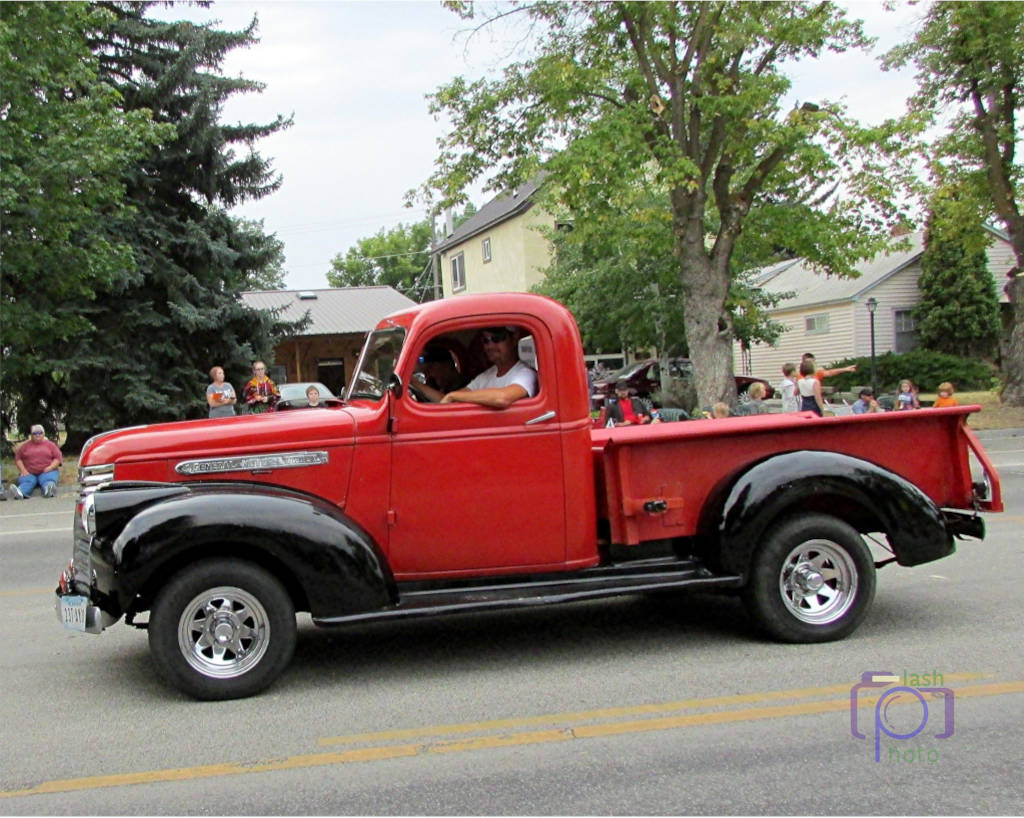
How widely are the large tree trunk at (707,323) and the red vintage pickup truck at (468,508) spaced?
46.1ft

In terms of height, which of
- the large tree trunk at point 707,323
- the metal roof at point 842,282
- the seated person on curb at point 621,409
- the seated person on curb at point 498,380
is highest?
the metal roof at point 842,282

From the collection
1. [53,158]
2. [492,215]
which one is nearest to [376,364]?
[53,158]

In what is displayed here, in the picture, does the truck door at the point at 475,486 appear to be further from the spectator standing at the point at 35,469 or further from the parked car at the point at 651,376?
the parked car at the point at 651,376

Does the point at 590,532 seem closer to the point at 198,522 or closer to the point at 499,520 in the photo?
the point at 499,520

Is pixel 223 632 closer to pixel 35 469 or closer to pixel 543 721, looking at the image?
pixel 543 721

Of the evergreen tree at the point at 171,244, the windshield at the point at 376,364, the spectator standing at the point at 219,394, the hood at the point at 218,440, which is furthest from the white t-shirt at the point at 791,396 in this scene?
the evergreen tree at the point at 171,244

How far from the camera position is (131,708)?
5.01 metres

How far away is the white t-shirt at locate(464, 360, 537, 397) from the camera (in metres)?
5.49

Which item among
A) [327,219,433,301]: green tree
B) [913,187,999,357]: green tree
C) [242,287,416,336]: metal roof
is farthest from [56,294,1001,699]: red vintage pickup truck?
[327,219,433,301]: green tree

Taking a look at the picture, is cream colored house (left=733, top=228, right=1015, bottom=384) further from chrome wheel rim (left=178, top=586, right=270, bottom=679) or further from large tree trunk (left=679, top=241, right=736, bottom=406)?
chrome wheel rim (left=178, top=586, right=270, bottom=679)

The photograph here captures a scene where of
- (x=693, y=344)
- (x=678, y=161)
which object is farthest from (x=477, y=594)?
(x=693, y=344)

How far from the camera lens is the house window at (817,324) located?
37438mm

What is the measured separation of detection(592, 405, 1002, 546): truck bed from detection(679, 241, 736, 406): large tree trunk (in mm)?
14011

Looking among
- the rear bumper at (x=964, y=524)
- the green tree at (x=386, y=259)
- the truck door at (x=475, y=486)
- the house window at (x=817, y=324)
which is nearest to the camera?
the truck door at (x=475, y=486)
